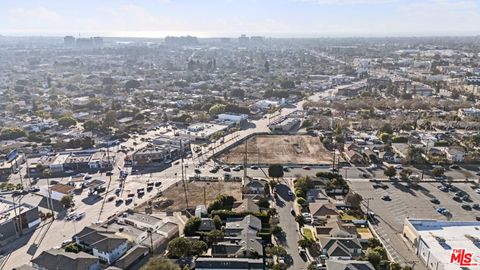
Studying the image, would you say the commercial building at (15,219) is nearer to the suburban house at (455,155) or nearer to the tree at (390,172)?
the tree at (390,172)

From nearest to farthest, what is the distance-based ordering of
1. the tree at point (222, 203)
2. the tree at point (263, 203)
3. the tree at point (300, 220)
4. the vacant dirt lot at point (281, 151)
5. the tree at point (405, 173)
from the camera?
the tree at point (300, 220)
the tree at point (222, 203)
the tree at point (263, 203)
the tree at point (405, 173)
the vacant dirt lot at point (281, 151)

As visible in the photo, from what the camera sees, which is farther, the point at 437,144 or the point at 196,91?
the point at 196,91

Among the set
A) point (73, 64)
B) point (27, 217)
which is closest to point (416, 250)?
point (27, 217)

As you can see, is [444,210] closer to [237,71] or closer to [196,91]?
[196,91]

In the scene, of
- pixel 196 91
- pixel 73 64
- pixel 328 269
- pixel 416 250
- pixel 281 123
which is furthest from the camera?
pixel 73 64

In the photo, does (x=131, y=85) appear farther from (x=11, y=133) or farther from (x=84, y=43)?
(x=84, y=43)

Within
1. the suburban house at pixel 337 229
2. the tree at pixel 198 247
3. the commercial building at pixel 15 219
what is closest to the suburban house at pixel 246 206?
the suburban house at pixel 337 229

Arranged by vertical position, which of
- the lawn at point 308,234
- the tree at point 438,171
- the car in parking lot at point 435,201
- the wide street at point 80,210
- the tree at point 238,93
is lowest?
the car in parking lot at point 435,201

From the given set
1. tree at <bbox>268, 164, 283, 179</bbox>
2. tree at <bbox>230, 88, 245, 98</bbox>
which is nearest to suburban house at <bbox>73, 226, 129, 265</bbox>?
tree at <bbox>268, 164, 283, 179</bbox>
